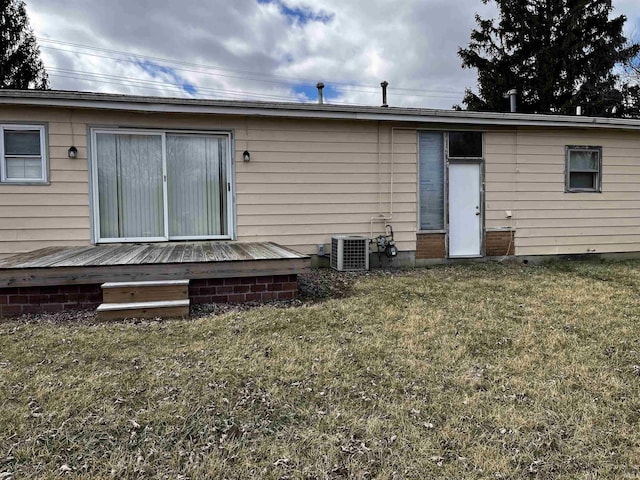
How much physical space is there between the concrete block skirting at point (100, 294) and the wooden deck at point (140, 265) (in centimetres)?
13

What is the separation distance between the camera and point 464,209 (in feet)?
22.2

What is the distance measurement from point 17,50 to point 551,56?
2130 centimetres

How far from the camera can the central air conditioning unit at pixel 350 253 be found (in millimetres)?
6047

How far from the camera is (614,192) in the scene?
7.37m

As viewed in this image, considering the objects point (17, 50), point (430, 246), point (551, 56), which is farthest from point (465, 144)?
point (17, 50)

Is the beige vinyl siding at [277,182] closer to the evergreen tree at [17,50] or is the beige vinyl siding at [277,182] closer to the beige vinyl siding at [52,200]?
the beige vinyl siding at [52,200]

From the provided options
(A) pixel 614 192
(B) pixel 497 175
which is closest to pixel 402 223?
(B) pixel 497 175

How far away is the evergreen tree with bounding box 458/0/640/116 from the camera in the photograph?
1656 centimetres

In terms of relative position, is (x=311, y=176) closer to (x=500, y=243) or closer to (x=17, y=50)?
(x=500, y=243)

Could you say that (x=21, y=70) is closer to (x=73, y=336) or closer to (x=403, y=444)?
(x=73, y=336)

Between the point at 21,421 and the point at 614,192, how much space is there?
884cm

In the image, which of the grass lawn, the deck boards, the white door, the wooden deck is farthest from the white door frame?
the wooden deck

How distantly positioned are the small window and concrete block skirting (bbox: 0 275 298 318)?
3791 millimetres

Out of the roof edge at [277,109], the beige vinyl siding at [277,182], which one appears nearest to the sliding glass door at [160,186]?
the beige vinyl siding at [277,182]
